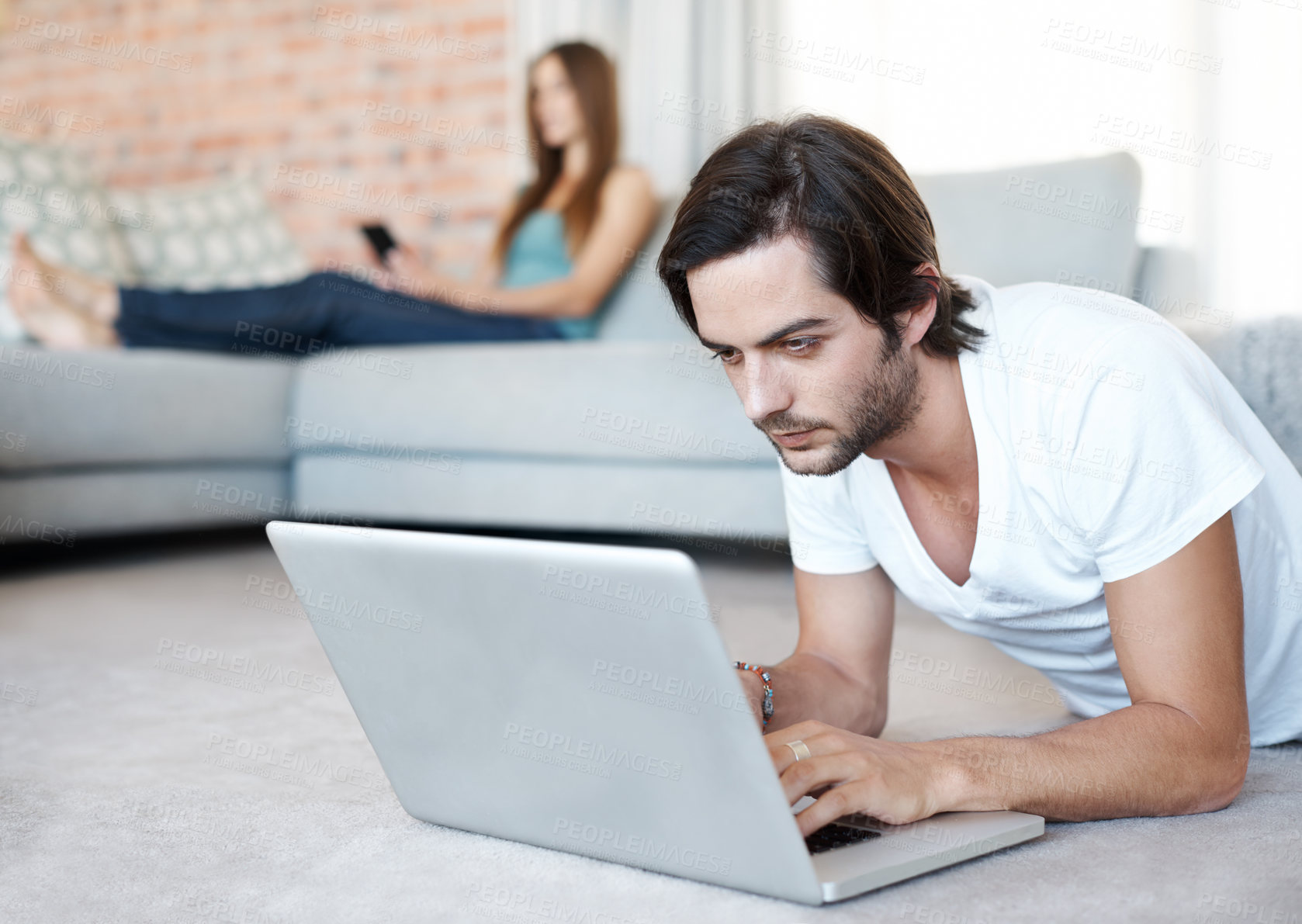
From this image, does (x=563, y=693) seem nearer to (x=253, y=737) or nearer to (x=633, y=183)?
(x=253, y=737)

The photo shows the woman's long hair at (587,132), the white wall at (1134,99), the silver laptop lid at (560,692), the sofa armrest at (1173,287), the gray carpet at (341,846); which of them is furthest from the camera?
the woman's long hair at (587,132)

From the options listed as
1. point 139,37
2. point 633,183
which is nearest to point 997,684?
point 633,183

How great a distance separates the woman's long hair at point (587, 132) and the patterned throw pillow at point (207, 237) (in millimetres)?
765

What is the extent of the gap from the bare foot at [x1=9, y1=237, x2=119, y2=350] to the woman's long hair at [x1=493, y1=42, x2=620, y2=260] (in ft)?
3.45

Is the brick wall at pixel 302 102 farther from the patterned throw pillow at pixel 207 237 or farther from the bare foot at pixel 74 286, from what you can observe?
A: the bare foot at pixel 74 286

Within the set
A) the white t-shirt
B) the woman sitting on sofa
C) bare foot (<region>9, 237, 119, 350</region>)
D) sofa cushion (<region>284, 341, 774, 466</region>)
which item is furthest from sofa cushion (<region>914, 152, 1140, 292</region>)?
bare foot (<region>9, 237, 119, 350</region>)

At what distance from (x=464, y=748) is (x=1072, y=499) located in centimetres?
51

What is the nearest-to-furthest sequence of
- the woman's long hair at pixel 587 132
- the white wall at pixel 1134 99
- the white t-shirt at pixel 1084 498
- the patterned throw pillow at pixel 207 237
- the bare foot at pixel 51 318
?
the white t-shirt at pixel 1084 498 < the bare foot at pixel 51 318 < the white wall at pixel 1134 99 < the woman's long hair at pixel 587 132 < the patterned throw pillow at pixel 207 237

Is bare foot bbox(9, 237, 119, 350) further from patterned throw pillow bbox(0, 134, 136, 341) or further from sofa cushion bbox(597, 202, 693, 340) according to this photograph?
sofa cushion bbox(597, 202, 693, 340)

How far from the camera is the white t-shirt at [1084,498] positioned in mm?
881

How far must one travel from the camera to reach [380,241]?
10.0 ft

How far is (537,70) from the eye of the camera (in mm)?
3082

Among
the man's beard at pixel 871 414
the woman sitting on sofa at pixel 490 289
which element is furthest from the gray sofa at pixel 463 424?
the man's beard at pixel 871 414

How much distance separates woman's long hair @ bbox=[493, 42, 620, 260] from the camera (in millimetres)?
2971
